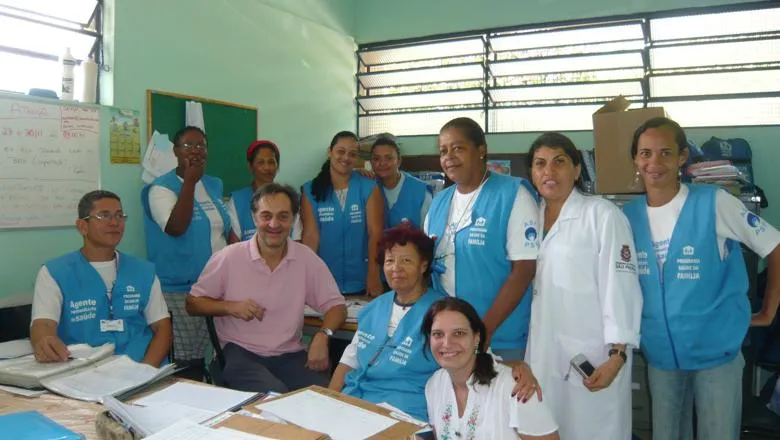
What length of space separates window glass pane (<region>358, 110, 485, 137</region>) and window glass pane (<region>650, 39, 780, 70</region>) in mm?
1443

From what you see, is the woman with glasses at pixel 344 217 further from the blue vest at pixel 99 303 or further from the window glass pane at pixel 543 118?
the window glass pane at pixel 543 118

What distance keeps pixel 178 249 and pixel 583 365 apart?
2179 mm

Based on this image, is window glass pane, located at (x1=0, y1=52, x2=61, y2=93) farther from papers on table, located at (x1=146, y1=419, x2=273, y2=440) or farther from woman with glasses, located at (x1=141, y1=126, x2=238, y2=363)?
papers on table, located at (x1=146, y1=419, x2=273, y2=440)

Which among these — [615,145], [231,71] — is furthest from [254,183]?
[615,145]

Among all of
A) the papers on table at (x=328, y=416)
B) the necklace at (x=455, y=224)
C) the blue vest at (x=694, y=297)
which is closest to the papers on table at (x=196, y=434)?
the papers on table at (x=328, y=416)

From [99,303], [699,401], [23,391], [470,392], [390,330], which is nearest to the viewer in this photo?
[470,392]

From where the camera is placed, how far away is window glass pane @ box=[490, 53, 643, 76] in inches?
180

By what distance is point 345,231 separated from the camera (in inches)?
139

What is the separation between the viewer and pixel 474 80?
515 cm

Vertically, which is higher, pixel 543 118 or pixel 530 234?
pixel 543 118

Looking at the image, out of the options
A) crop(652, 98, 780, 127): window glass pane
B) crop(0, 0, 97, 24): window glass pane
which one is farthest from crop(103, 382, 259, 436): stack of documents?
crop(652, 98, 780, 127): window glass pane

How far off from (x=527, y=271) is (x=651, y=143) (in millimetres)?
618

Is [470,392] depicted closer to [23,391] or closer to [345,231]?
[23,391]

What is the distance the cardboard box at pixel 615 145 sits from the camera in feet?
11.2
